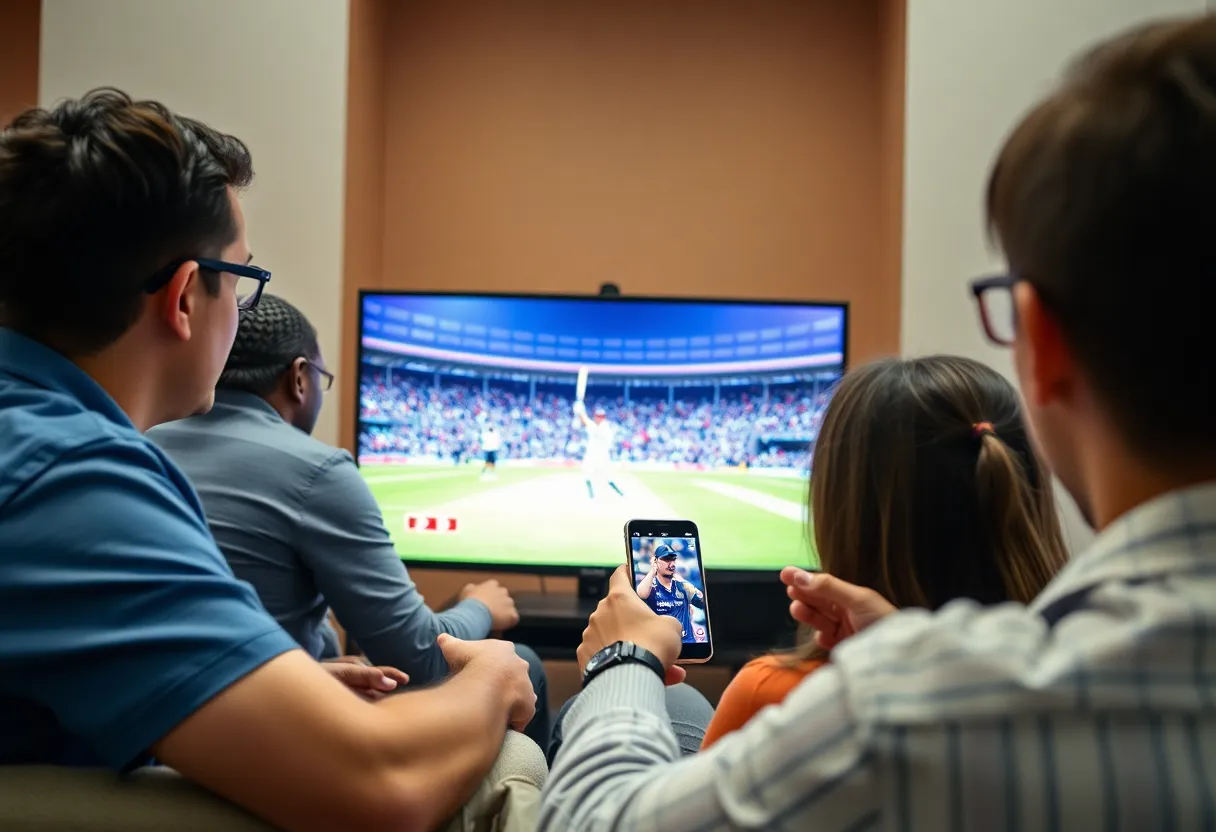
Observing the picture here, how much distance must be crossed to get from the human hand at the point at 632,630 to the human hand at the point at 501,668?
101 mm

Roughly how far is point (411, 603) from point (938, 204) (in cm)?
220

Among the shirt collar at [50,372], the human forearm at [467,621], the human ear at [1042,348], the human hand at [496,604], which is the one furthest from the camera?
the human hand at [496,604]

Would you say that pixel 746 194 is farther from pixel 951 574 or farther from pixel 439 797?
pixel 439 797

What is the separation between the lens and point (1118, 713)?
53 centimetres

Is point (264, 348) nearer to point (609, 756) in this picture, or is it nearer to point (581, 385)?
point (581, 385)

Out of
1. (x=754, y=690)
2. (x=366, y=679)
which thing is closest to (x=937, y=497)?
(x=754, y=690)

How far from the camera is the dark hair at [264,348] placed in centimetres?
194

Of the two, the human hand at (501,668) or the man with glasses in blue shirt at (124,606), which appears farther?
A: the human hand at (501,668)

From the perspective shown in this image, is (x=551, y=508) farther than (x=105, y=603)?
Yes

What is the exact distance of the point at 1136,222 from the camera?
56cm

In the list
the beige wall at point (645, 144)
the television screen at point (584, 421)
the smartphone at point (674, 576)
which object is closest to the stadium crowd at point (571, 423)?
the television screen at point (584, 421)

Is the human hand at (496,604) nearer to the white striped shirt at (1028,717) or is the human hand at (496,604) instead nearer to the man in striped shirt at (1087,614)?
the man in striped shirt at (1087,614)

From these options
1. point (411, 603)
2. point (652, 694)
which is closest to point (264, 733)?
point (652, 694)

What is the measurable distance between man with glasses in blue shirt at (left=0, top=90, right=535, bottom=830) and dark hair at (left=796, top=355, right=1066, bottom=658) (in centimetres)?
47
